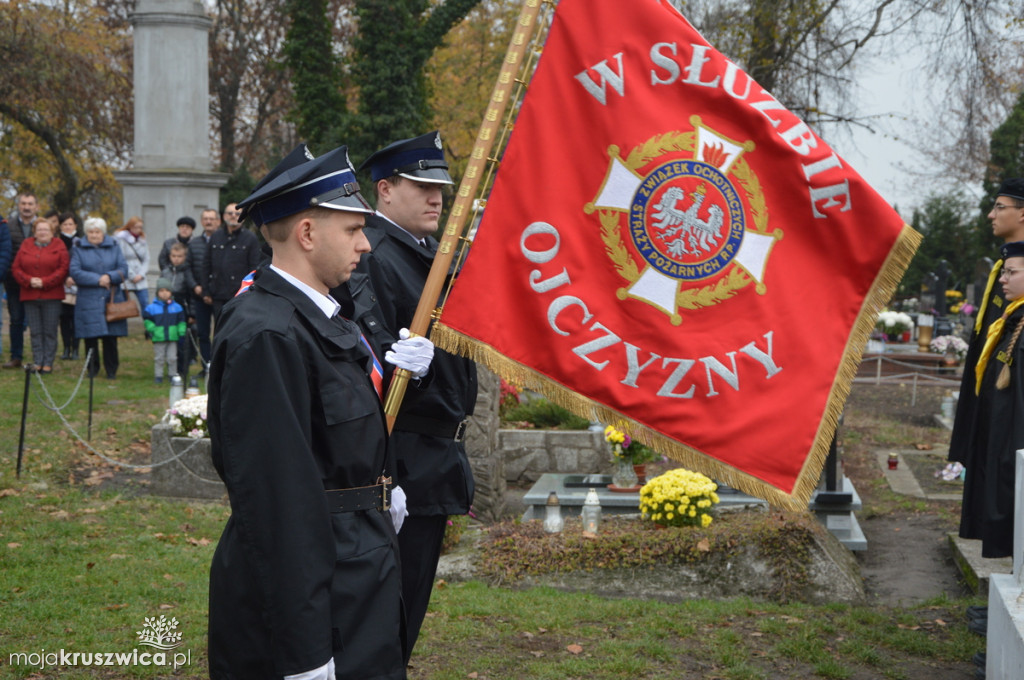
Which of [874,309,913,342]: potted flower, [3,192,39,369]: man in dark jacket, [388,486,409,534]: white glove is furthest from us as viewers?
[874,309,913,342]: potted flower

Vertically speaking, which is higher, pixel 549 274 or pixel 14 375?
pixel 549 274

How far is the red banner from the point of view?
13.7 feet

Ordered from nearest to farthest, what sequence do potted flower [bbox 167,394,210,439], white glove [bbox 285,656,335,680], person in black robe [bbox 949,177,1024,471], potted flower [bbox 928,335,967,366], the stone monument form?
white glove [bbox 285,656,335,680]
person in black robe [bbox 949,177,1024,471]
potted flower [bbox 167,394,210,439]
potted flower [bbox 928,335,967,366]
the stone monument

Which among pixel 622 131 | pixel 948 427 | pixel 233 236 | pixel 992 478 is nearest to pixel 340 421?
pixel 622 131

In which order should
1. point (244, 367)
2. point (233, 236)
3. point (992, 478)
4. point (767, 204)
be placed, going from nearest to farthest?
1. point (244, 367)
2. point (767, 204)
3. point (992, 478)
4. point (233, 236)

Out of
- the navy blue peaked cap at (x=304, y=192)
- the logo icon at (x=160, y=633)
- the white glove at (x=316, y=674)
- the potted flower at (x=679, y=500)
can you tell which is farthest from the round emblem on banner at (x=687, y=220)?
the potted flower at (x=679, y=500)

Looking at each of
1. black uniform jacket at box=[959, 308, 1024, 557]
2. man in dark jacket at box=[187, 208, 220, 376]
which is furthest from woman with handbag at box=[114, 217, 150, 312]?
black uniform jacket at box=[959, 308, 1024, 557]

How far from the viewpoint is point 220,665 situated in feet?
9.86

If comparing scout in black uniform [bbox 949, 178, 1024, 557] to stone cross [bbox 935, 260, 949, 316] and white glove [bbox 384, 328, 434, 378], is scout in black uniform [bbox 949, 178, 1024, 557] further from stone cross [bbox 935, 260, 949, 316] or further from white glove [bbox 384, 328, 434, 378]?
stone cross [bbox 935, 260, 949, 316]

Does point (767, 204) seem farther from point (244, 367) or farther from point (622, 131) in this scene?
point (244, 367)

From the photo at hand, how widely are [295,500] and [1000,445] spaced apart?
14.0 ft

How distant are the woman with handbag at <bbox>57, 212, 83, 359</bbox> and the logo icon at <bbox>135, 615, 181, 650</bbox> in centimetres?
907

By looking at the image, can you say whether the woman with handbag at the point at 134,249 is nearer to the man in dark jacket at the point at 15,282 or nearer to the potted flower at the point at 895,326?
the man in dark jacket at the point at 15,282

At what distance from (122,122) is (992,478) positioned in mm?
27696
